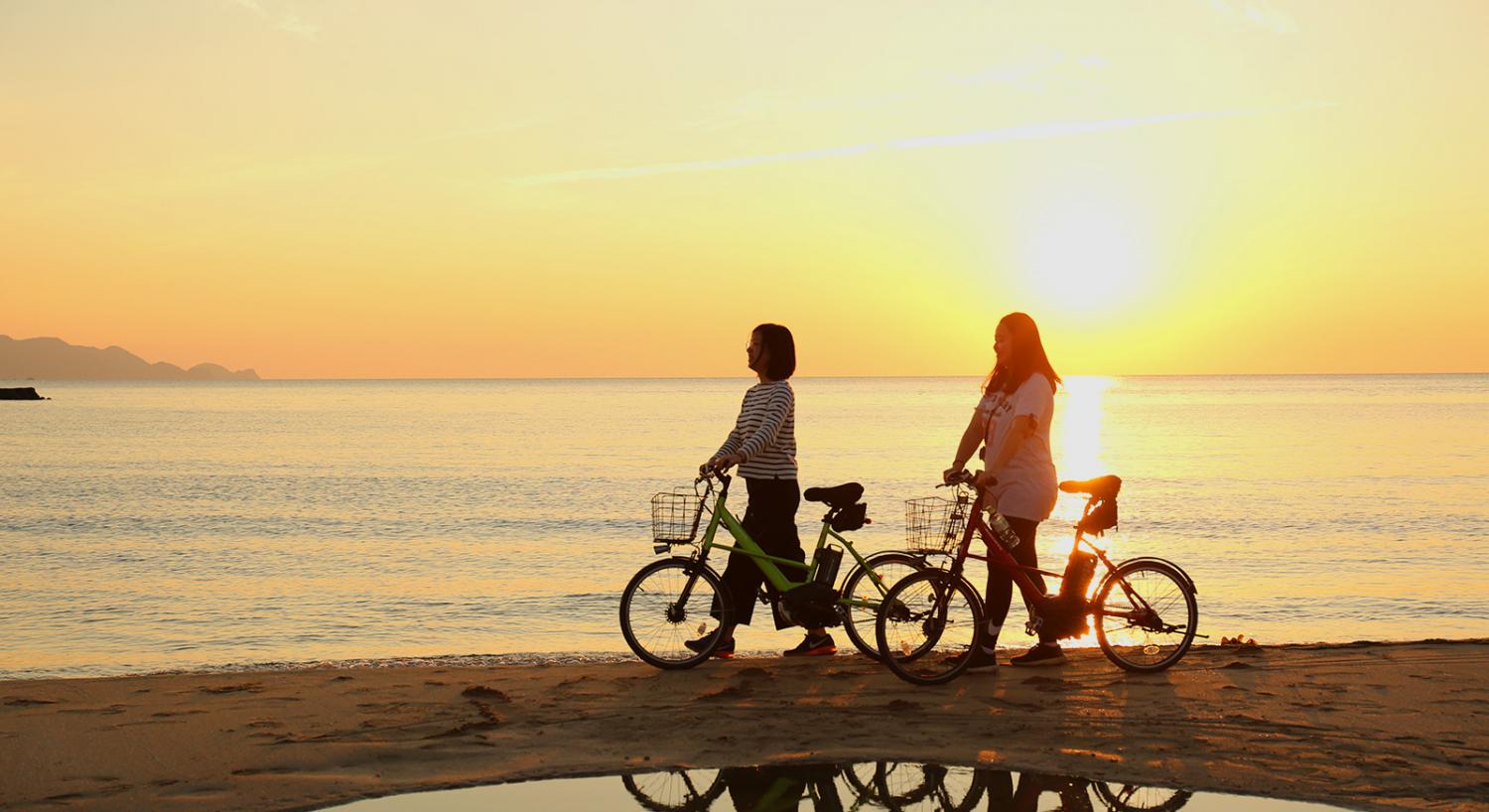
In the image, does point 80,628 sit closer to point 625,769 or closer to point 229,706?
point 229,706

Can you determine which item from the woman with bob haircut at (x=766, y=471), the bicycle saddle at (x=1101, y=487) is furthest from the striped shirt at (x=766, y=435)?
the bicycle saddle at (x=1101, y=487)

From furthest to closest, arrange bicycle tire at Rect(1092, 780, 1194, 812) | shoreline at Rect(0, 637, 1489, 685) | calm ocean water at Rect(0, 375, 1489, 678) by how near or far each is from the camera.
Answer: calm ocean water at Rect(0, 375, 1489, 678) → shoreline at Rect(0, 637, 1489, 685) → bicycle tire at Rect(1092, 780, 1194, 812)

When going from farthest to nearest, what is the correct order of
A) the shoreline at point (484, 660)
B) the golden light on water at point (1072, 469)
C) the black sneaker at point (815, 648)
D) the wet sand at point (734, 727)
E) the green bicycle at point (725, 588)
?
the golden light on water at point (1072, 469), the shoreline at point (484, 660), the black sneaker at point (815, 648), the green bicycle at point (725, 588), the wet sand at point (734, 727)

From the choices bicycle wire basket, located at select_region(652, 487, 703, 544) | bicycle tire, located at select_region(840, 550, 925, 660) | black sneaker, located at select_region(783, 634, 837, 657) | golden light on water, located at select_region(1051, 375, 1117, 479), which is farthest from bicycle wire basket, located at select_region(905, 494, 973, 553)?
golden light on water, located at select_region(1051, 375, 1117, 479)

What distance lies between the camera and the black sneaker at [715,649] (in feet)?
28.8

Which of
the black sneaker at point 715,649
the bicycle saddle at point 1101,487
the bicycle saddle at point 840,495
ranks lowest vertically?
the black sneaker at point 715,649

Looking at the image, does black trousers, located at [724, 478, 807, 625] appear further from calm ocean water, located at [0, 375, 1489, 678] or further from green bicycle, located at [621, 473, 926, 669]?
calm ocean water, located at [0, 375, 1489, 678]

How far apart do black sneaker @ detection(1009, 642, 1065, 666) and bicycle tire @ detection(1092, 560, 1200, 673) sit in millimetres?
356

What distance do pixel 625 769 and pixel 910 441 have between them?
2043 inches

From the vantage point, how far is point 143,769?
6172 millimetres

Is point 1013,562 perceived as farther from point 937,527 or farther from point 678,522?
point 678,522

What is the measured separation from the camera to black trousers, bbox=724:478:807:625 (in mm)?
8734

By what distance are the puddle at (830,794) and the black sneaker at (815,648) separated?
3137 mm

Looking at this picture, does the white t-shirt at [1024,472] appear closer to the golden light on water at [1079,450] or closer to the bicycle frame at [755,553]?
the bicycle frame at [755,553]
